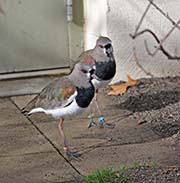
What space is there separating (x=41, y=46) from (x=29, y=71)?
1.18 ft

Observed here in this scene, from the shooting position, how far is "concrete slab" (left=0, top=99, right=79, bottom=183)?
6.27m

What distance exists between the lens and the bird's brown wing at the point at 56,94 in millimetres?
6531

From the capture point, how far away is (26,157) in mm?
6766

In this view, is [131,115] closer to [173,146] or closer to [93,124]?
[93,124]

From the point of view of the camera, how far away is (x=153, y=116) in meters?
7.82

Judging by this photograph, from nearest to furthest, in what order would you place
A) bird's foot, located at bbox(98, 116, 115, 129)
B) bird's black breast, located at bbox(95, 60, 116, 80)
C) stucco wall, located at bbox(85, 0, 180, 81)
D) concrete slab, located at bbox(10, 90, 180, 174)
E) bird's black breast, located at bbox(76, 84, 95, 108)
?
1. bird's black breast, located at bbox(76, 84, 95, 108)
2. concrete slab, located at bbox(10, 90, 180, 174)
3. bird's black breast, located at bbox(95, 60, 116, 80)
4. bird's foot, located at bbox(98, 116, 115, 129)
5. stucco wall, located at bbox(85, 0, 180, 81)

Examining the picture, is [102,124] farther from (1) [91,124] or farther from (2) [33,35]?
(2) [33,35]

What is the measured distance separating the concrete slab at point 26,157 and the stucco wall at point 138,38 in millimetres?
1732

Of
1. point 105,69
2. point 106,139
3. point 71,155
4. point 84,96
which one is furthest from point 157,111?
point 84,96

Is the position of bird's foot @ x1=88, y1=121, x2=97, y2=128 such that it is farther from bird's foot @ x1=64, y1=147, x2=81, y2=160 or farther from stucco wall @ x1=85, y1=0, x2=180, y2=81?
stucco wall @ x1=85, y1=0, x2=180, y2=81

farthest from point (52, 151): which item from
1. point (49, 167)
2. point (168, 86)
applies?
point (168, 86)

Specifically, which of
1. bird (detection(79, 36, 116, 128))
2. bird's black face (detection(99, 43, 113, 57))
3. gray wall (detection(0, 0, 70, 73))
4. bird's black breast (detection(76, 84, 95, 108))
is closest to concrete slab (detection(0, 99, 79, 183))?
bird's black breast (detection(76, 84, 95, 108))

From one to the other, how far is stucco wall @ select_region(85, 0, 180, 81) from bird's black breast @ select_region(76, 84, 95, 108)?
2.64 meters

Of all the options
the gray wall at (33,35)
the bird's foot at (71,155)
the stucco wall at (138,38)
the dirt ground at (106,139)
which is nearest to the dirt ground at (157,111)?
the dirt ground at (106,139)
